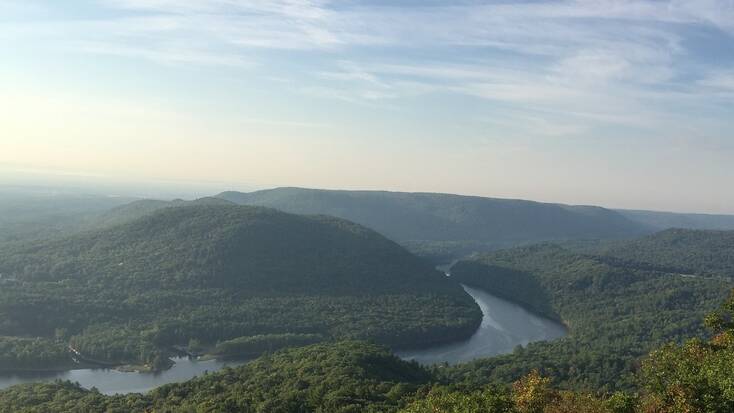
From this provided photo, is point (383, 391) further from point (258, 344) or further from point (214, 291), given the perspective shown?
point (214, 291)

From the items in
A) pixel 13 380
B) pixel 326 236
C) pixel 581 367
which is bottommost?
pixel 13 380

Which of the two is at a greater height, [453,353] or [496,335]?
[496,335]

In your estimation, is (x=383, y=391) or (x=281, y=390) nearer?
(x=383, y=391)

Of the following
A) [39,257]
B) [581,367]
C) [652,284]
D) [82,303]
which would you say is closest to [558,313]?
[652,284]

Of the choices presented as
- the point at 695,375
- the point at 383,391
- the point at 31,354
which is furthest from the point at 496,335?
the point at 695,375

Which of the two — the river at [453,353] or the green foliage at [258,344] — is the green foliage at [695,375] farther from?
the green foliage at [258,344]

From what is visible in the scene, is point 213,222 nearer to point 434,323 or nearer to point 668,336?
point 434,323
